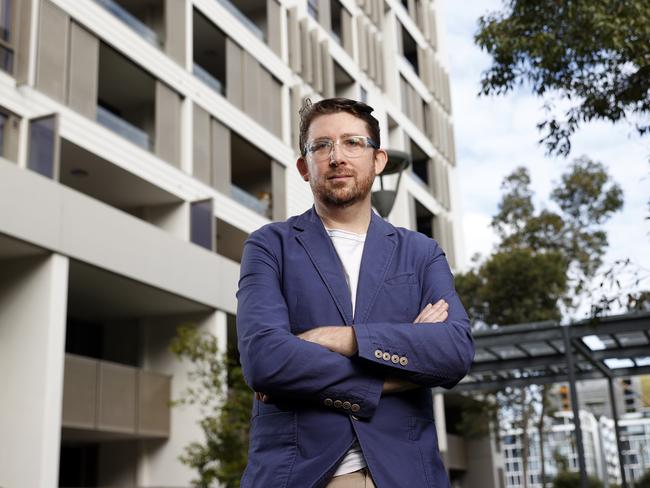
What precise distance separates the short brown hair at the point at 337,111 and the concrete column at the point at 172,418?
1619 centimetres

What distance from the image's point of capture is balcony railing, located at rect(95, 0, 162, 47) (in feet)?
61.1

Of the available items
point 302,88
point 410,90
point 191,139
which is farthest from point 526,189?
point 191,139

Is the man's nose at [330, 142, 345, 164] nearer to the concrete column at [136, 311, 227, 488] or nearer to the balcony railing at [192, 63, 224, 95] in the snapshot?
the concrete column at [136, 311, 227, 488]

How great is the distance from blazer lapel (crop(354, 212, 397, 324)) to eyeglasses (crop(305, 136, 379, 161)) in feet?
0.82

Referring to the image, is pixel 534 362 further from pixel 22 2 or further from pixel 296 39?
pixel 296 39

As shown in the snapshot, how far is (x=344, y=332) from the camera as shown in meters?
2.42

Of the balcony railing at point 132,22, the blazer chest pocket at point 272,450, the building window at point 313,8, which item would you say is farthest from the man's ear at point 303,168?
the building window at point 313,8

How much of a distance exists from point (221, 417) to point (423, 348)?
13.6m

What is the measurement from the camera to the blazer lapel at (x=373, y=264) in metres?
2.52

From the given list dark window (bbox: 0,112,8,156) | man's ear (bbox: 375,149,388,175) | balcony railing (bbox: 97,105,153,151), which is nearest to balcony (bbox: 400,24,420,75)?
balcony railing (bbox: 97,105,153,151)

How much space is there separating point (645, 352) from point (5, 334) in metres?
10.7

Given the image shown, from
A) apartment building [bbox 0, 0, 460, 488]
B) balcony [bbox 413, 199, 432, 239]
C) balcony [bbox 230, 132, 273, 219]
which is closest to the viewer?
apartment building [bbox 0, 0, 460, 488]

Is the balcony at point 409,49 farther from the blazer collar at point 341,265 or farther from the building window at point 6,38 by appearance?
the blazer collar at point 341,265

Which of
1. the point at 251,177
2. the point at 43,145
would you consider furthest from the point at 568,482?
the point at 43,145
